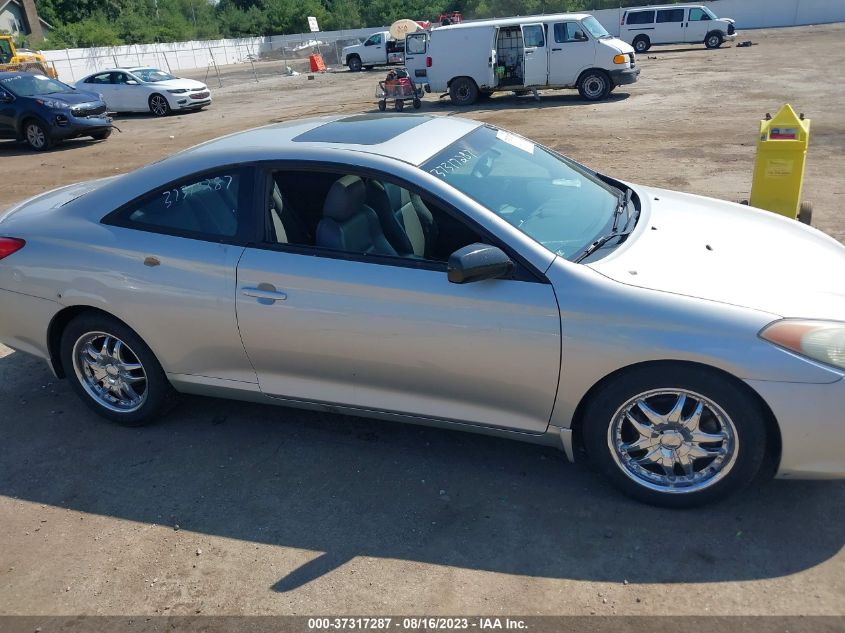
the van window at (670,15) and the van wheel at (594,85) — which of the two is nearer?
the van wheel at (594,85)

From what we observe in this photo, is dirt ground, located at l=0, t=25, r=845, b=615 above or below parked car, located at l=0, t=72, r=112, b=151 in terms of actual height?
below

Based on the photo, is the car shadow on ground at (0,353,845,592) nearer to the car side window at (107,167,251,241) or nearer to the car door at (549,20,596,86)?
the car side window at (107,167,251,241)

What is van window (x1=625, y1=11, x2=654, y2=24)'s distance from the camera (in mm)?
33000

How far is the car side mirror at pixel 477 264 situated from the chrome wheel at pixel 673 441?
2.66 feet

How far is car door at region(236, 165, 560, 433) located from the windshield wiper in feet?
1.20

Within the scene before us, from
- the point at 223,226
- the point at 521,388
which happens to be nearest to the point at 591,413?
the point at 521,388

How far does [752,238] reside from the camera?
12.0 ft

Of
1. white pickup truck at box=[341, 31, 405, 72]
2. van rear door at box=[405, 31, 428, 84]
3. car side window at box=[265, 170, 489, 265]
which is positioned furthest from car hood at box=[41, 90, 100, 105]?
white pickup truck at box=[341, 31, 405, 72]

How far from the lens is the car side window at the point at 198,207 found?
368cm

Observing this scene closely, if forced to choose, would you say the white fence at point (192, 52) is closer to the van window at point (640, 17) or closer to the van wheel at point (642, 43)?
the van window at point (640, 17)

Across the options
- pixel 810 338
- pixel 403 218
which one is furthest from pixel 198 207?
pixel 810 338

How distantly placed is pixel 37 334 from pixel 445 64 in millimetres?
16260

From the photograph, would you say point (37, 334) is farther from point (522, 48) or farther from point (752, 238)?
point (522, 48)

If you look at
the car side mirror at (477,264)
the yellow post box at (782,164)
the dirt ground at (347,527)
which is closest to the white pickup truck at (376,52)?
the yellow post box at (782,164)
